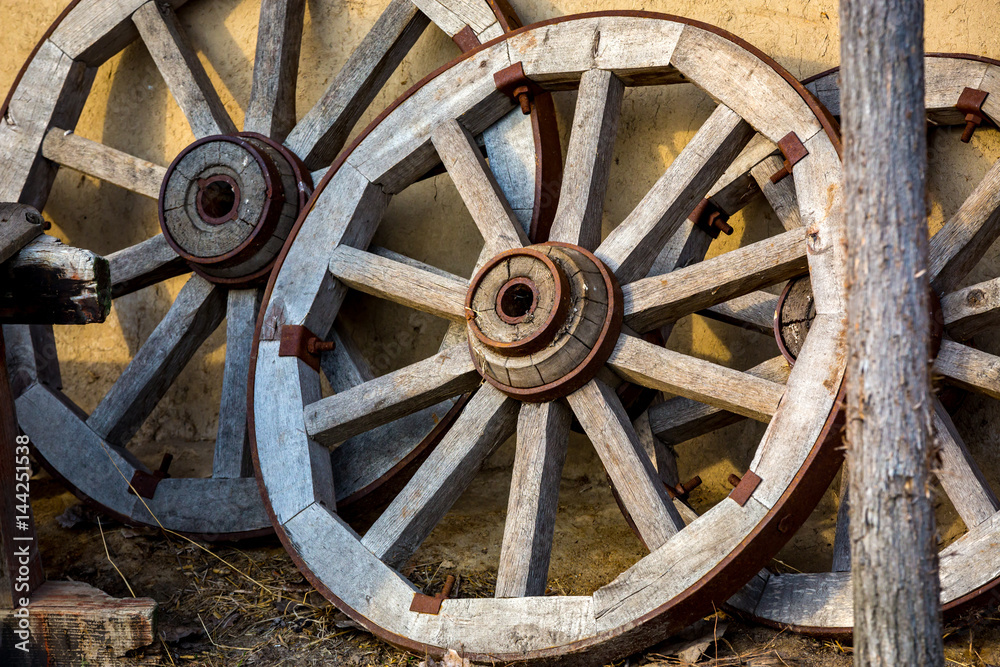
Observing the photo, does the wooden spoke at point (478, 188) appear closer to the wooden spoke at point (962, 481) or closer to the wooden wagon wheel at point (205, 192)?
the wooden wagon wheel at point (205, 192)

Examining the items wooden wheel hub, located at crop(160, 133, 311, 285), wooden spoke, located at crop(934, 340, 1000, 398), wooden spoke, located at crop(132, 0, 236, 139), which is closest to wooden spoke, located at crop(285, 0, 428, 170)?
wooden wheel hub, located at crop(160, 133, 311, 285)

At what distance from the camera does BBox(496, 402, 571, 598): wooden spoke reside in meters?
2.90

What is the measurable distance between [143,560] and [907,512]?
3.00 meters

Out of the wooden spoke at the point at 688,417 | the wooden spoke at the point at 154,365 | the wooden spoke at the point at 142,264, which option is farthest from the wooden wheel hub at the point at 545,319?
the wooden spoke at the point at 142,264

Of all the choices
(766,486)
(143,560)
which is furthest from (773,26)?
(143,560)

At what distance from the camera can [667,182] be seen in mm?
3119

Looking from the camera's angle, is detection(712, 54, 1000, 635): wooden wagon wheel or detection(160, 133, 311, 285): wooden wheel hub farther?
detection(160, 133, 311, 285): wooden wheel hub

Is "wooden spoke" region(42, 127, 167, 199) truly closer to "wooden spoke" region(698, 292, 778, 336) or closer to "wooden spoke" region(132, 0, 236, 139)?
"wooden spoke" region(132, 0, 236, 139)

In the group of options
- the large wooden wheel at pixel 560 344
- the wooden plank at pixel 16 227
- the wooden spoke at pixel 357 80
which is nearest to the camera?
the large wooden wheel at pixel 560 344

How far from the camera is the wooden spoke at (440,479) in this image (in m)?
3.10

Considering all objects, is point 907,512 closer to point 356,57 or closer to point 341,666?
point 341,666

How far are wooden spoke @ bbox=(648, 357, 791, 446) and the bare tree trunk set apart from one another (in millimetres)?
1413

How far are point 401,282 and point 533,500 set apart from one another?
99 centimetres

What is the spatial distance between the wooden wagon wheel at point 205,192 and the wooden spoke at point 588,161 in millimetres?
225
